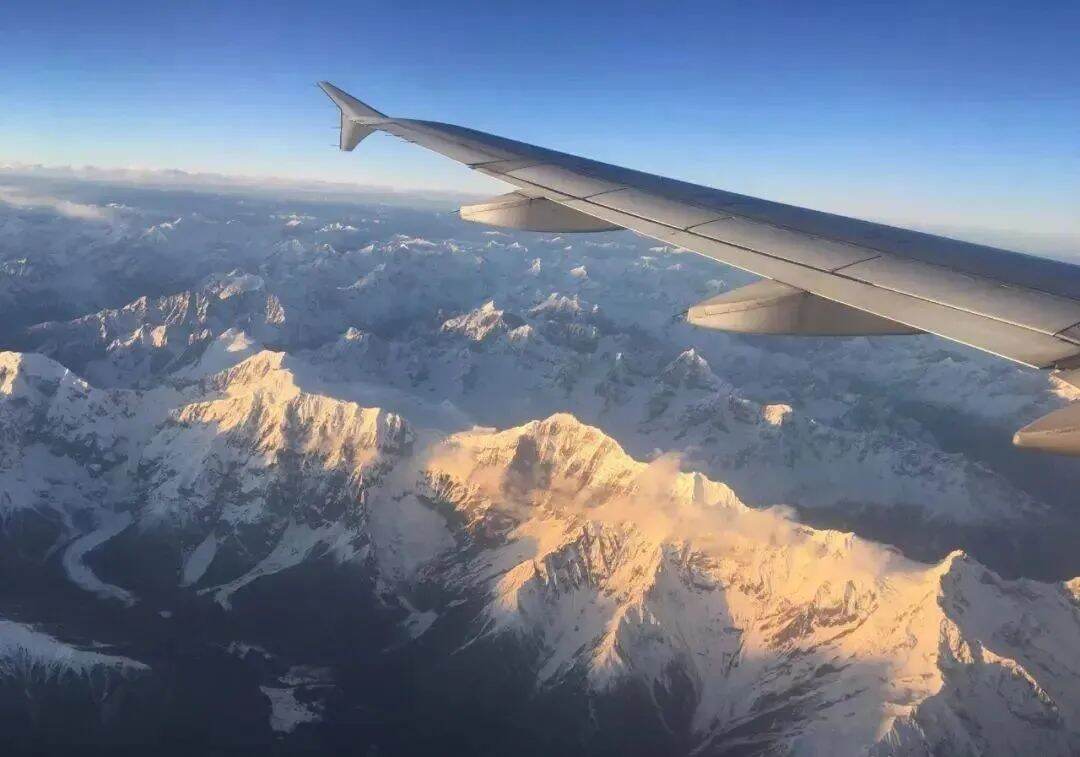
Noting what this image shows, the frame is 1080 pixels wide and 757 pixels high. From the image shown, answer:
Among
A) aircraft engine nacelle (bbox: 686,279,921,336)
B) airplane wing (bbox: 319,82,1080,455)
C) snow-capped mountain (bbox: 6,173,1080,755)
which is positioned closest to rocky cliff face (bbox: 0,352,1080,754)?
snow-capped mountain (bbox: 6,173,1080,755)

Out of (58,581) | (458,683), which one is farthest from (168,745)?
(58,581)

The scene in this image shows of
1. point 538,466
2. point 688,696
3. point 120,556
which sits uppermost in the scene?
point 538,466

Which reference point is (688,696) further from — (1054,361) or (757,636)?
(1054,361)

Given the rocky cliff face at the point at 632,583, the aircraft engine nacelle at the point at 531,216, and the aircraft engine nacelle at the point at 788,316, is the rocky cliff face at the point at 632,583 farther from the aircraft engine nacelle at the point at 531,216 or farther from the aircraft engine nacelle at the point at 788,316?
the aircraft engine nacelle at the point at 788,316

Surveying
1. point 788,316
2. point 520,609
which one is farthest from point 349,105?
point 520,609

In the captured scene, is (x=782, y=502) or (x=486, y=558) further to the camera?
(x=782, y=502)

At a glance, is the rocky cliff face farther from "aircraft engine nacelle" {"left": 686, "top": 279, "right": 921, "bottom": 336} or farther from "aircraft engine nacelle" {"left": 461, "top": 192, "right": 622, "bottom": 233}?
"aircraft engine nacelle" {"left": 686, "top": 279, "right": 921, "bottom": 336}
